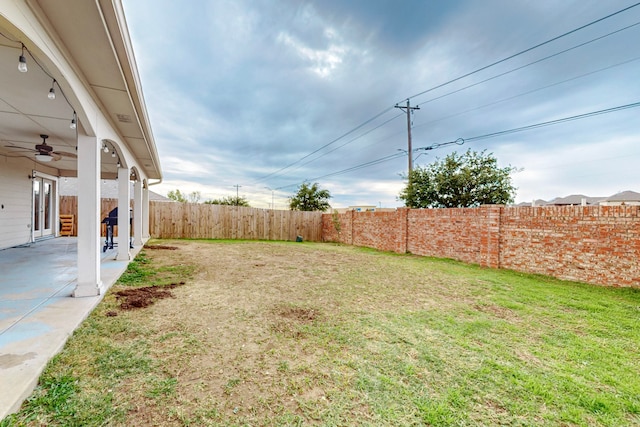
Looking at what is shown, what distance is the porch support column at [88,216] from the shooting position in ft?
11.5

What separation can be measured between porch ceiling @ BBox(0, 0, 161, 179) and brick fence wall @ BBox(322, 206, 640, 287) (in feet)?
26.9

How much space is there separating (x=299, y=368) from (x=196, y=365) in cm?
87

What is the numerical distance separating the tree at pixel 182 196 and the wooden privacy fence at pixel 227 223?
910 inches

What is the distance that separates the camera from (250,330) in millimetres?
3031

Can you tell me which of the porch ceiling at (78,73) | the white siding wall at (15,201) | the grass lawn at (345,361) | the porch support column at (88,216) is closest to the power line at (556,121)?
the grass lawn at (345,361)

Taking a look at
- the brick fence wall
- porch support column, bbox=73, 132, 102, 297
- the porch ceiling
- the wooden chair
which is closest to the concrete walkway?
porch support column, bbox=73, 132, 102, 297

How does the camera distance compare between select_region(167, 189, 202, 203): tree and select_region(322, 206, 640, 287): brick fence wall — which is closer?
select_region(322, 206, 640, 287): brick fence wall

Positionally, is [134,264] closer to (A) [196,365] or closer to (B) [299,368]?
(A) [196,365]

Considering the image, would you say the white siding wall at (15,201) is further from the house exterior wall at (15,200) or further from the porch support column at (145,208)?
the porch support column at (145,208)

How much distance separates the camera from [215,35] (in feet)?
25.6

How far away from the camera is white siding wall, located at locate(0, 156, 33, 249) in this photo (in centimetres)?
706

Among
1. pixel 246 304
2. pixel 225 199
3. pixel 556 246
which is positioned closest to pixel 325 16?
pixel 246 304

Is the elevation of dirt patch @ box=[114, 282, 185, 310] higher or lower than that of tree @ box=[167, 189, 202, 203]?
lower

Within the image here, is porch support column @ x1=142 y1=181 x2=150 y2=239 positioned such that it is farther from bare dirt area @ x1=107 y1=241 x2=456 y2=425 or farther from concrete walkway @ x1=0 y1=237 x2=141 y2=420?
bare dirt area @ x1=107 y1=241 x2=456 y2=425
